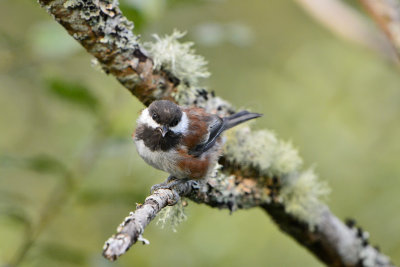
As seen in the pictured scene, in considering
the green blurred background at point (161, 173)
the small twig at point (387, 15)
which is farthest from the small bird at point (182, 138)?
the small twig at point (387, 15)

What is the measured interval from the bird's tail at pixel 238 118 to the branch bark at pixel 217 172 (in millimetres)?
45

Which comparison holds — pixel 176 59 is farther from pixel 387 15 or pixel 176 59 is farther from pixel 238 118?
pixel 387 15

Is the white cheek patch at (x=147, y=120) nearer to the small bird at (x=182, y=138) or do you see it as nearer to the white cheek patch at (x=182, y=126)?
the small bird at (x=182, y=138)

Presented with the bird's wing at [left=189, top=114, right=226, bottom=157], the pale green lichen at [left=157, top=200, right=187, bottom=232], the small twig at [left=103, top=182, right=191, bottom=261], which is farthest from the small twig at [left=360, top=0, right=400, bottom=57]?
the small twig at [left=103, top=182, right=191, bottom=261]

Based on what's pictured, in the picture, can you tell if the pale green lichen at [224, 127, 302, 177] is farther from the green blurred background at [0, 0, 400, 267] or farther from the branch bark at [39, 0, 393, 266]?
the green blurred background at [0, 0, 400, 267]

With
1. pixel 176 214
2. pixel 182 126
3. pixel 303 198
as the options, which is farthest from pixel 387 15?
pixel 176 214

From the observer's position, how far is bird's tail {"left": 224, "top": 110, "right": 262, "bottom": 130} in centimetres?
280

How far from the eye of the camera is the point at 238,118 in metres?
2.86

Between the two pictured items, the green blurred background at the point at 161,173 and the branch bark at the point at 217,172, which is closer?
the branch bark at the point at 217,172

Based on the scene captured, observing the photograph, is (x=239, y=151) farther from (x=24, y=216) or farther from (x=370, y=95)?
(x=370, y=95)

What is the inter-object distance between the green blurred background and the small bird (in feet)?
0.46

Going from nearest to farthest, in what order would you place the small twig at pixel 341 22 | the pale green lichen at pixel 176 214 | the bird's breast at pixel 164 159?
Answer: the pale green lichen at pixel 176 214
the bird's breast at pixel 164 159
the small twig at pixel 341 22

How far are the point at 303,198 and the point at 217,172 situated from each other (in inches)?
19.6

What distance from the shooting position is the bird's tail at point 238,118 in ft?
9.18
